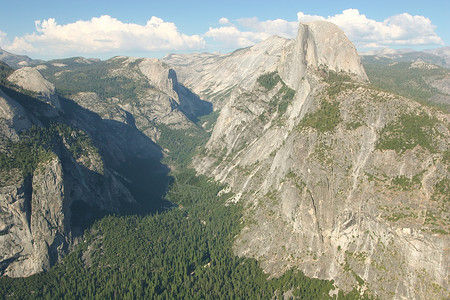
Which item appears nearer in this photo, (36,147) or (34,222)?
(34,222)

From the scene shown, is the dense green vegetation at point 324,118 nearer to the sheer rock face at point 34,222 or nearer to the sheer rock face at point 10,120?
the sheer rock face at point 34,222

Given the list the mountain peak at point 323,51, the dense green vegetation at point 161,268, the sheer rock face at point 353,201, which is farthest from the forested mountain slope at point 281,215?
the mountain peak at point 323,51

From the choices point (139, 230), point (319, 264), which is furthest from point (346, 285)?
point (139, 230)

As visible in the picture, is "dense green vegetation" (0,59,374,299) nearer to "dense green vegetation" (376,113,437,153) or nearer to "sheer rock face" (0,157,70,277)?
"sheer rock face" (0,157,70,277)

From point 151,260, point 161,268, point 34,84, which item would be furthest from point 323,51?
point 34,84

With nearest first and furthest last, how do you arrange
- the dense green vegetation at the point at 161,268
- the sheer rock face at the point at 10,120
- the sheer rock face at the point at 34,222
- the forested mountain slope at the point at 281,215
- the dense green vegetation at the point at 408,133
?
the forested mountain slope at the point at 281,215 < the dense green vegetation at the point at 408,133 < the dense green vegetation at the point at 161,268 < the sheer rock face at the point at 34,222 < the sheer rock face at the point at 10,120

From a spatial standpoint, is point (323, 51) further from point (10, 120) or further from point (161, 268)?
point (10, 120)
